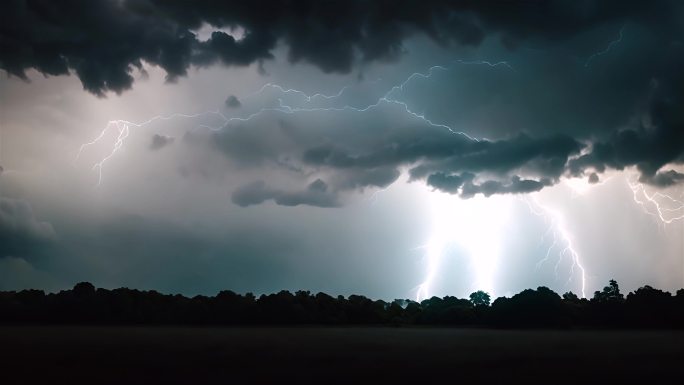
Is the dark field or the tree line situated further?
the tree line

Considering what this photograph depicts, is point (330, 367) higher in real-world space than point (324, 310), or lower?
lower

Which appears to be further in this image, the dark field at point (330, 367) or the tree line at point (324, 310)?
the tree line at point (324, 310)

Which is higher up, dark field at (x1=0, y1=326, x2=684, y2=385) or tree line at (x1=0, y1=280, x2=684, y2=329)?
tree line at (x1=0, y1=280, x2=684, y2=329)

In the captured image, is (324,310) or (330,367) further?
(324,310)

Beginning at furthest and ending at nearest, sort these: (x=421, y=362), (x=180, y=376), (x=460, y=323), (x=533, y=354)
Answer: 1. (x=460, y=323)
2. (x=533, y=354)
3. (x=421, y=362)
4. (x=180, y=376)

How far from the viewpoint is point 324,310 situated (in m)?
93.3

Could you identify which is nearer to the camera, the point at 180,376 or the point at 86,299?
the point at 180,376

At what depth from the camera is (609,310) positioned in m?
77.6

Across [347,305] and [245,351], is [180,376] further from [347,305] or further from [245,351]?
[347,305]

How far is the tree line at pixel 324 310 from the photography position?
252 feet

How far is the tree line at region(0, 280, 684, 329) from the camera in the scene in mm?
76812

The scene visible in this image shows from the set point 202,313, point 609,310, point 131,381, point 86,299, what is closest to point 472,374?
point 131,381

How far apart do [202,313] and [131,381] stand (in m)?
75.7

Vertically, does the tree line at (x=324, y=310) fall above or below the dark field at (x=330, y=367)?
above
